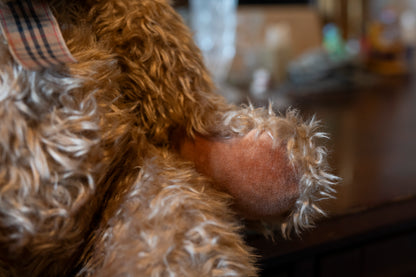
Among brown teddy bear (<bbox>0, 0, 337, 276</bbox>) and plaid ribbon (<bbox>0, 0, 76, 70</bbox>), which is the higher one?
plaid ribbon (<bbox>0, 0, 76, 70</bbox>)

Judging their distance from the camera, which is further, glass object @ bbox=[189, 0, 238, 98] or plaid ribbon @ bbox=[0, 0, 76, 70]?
glass object @ bbox=[189, 0, 238, 98]

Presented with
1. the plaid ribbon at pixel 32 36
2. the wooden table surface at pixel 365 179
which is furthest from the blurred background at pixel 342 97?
the plaid ribbon at pixel 32 36

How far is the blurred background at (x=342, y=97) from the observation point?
1.06 ft

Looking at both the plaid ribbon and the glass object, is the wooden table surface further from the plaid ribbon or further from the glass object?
the glass object

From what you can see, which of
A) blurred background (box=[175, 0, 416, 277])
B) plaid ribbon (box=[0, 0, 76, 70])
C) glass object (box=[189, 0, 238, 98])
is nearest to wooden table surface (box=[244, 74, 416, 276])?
blurred background (box=[175, 0, 416, 277])

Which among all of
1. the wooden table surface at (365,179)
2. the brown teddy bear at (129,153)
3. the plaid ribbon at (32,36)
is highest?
the plaid ribbon at (32,36)

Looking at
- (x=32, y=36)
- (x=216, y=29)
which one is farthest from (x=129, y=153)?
(x=216, y=29)

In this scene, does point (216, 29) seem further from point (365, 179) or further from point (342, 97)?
point (365, 179)

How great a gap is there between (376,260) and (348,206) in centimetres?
6

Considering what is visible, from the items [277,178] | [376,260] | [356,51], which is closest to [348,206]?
[376,260]

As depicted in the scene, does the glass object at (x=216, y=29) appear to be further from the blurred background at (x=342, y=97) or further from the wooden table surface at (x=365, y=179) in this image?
the wooden table surface at (x=365, y=179)

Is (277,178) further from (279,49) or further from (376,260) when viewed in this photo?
(279,49)

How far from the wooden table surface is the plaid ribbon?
0.41 feet

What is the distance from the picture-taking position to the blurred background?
324 mm
